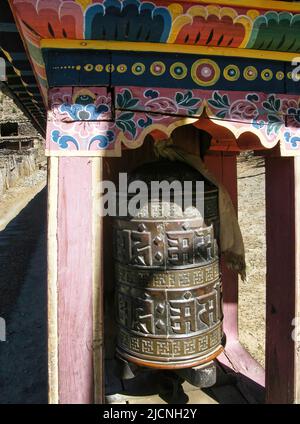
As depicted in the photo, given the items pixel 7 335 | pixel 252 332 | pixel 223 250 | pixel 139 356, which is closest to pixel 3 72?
pixel 223 250

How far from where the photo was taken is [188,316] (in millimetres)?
2240

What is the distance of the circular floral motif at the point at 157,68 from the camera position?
1.91m

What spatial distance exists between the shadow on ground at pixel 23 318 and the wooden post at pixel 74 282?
1.65 meters

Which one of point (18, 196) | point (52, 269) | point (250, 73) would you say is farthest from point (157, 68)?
point (18, 196)

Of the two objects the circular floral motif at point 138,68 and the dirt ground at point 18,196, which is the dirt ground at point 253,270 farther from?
the dirt ground at point 18,196

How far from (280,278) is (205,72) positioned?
135 cm

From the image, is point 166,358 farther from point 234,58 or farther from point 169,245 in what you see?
point 234,58

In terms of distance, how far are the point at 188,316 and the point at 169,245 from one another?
0.47m

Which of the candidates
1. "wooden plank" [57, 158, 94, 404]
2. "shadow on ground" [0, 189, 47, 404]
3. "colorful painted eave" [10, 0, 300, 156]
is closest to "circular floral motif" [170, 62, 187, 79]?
"colorful painted eave" [10, 0, 300, 156]

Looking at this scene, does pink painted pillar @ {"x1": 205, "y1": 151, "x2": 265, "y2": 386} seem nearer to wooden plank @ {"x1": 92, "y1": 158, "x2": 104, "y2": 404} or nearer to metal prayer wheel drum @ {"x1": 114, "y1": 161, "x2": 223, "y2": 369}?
metal prayer wheel drum @ {"x1": 114, "y1": 161, "x2": 223, "y2": 369}

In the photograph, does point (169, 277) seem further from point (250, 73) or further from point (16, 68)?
point (16, 68)

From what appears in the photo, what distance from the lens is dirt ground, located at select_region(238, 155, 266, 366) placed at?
4.29m

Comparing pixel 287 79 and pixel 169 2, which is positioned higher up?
pixel 169 2

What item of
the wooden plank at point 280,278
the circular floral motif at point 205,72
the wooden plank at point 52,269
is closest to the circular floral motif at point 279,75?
the circular floral motif at point 205,72
